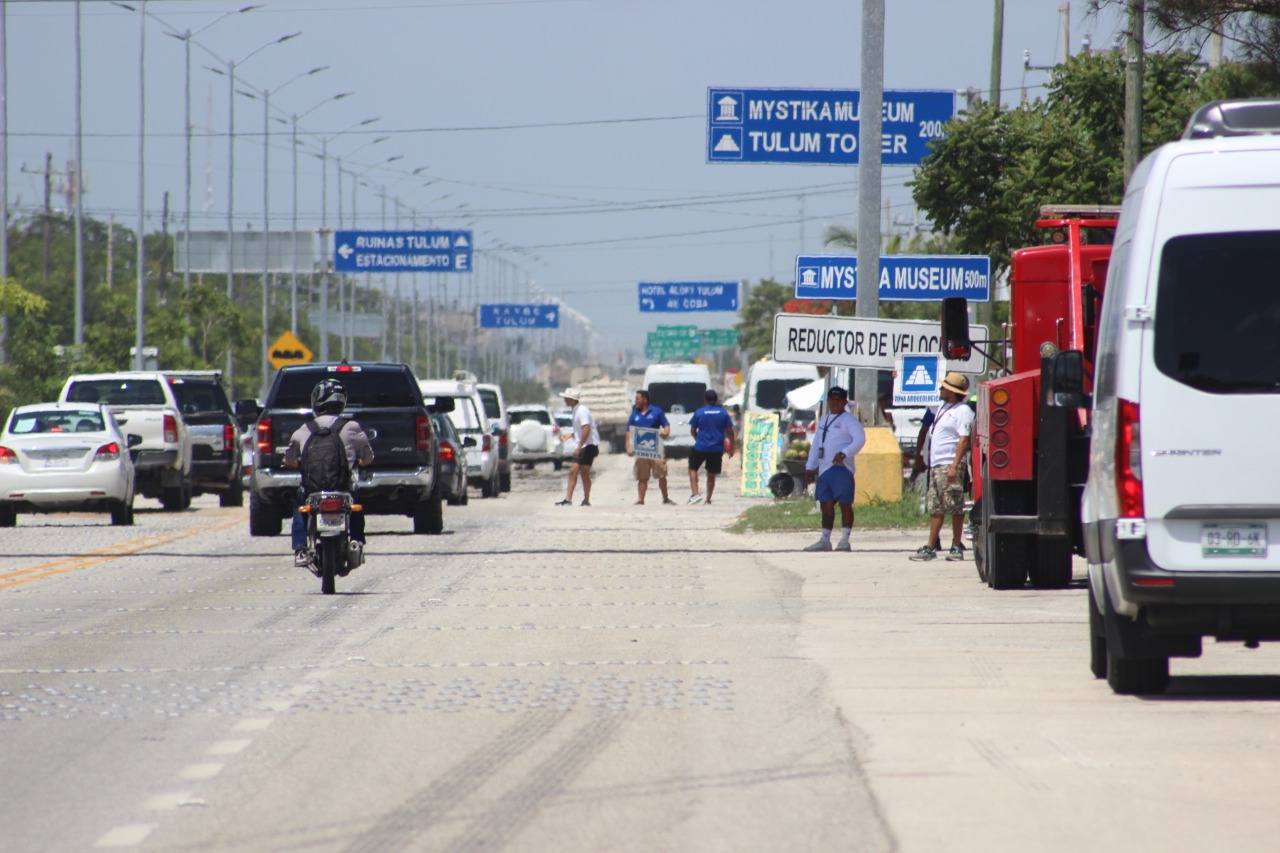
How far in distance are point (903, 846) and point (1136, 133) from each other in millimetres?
22000

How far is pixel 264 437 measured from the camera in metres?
24.2

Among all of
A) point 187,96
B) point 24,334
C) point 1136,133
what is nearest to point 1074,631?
point 1136,133

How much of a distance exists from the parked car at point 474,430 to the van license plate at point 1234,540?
96.7 feet

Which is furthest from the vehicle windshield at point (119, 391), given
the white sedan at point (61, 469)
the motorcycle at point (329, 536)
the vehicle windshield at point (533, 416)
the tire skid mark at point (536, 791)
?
the vehicle windshield at point (533, 416)

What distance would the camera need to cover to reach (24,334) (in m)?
45.8

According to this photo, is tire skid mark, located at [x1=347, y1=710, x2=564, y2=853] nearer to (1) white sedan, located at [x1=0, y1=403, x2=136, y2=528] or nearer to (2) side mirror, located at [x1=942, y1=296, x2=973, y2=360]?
(2) side mirror, located at [x1=942, y1=296, x2=973, y2=360]

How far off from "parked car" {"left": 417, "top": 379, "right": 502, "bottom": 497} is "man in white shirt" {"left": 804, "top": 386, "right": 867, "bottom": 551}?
16.9 meters

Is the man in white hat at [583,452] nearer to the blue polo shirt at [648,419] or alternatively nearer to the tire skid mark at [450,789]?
the blue polo shirt at [648,419]

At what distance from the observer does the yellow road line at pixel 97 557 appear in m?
19.5

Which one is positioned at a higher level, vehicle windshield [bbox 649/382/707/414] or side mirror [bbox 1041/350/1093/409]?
side mirror [bbox 1041/350/1093/409]

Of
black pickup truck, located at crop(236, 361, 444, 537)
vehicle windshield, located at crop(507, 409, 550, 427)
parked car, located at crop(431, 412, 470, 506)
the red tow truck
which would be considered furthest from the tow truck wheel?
vehicle windshield, located at crop(507, 409, 550, 427)

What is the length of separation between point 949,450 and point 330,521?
6459 millimetres

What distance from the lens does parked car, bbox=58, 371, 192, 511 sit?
32312 mm

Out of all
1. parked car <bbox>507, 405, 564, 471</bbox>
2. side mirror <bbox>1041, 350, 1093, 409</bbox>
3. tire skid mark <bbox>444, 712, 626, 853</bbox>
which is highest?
side mirror <bbox>1041, 350, 1093, 409</bbox>
